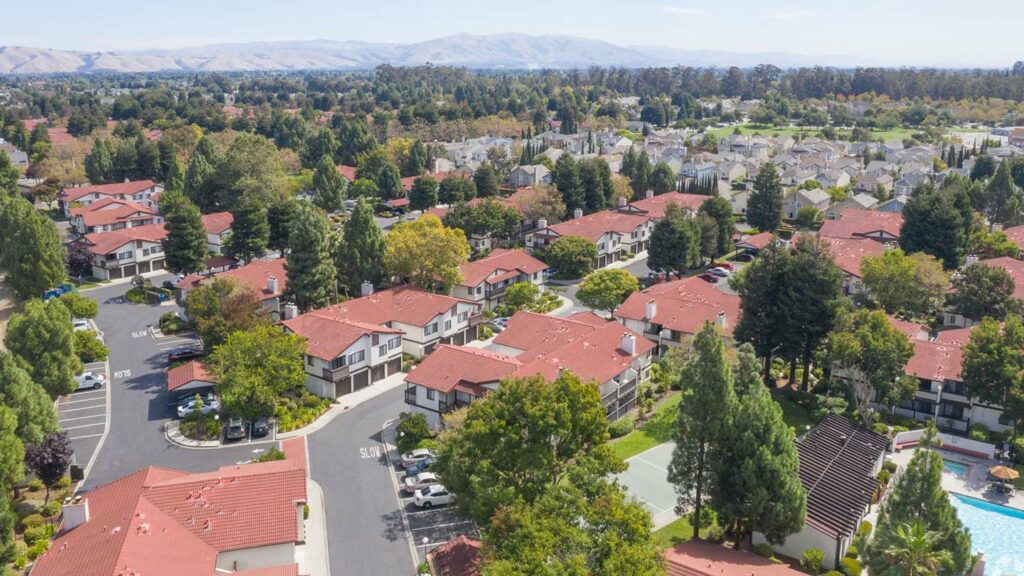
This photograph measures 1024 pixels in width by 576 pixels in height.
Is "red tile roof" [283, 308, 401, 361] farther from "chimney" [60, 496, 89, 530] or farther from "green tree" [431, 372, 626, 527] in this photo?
"green tree" [431, 372, 626, 527]

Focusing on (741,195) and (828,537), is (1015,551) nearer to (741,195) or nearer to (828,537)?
(828,537)

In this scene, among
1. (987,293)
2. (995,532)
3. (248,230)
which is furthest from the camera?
(248,230)

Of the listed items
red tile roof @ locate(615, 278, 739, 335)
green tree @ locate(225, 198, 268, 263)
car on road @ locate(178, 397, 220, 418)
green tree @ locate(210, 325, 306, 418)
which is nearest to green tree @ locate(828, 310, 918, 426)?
red tile roof @ locate(615, 278, 739, 335)

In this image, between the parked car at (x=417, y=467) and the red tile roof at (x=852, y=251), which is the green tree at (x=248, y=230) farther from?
the red tile roof at (x=852, y=251)

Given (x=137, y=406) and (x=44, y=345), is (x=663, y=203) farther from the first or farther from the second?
(x=44, y=345)

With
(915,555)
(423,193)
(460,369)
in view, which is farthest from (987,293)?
(423,193)

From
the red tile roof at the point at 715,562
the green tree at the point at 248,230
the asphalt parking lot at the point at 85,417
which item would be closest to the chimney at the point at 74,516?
the asphalt parking lot at the point at 85,417
